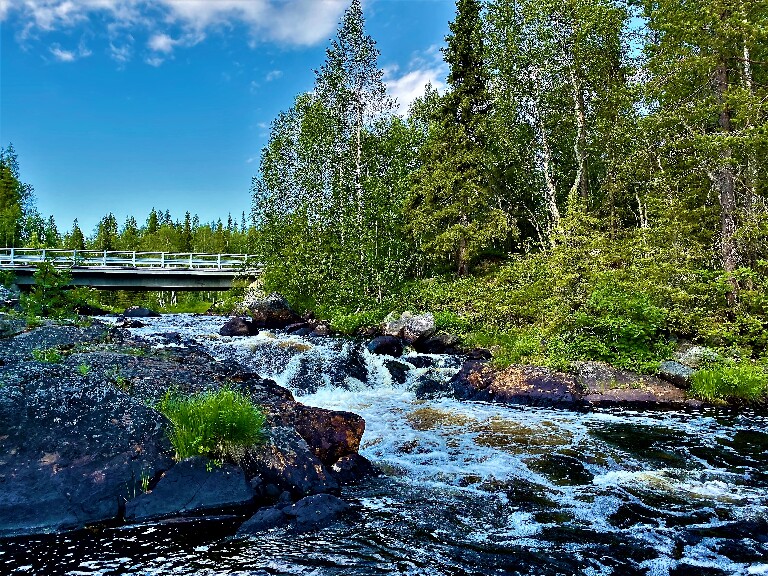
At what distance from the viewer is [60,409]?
751 cm

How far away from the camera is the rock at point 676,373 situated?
1406cm

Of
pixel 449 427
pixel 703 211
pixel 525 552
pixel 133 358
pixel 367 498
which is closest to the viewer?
pixel 525 552

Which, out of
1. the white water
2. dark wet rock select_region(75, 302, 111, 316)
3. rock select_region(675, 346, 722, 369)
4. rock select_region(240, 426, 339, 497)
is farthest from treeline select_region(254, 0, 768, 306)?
rock select_region(240, 426, 339, 497)

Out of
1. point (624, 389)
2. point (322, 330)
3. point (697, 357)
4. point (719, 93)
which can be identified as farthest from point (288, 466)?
point (322, 330)

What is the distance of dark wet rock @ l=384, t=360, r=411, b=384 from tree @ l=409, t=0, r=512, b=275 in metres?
12.0

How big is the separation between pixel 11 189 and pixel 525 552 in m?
83.3

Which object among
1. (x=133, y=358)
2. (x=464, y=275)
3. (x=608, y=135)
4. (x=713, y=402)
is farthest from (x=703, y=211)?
(x=133, y=358)

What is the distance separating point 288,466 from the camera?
287 inches

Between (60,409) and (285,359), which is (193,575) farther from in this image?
(285,359)

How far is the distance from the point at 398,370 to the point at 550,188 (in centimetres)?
1599

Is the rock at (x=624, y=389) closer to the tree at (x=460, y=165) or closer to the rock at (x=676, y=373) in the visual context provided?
the rock at (x=676, y=373)

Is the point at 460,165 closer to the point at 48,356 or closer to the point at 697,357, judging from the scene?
the point at 697,357

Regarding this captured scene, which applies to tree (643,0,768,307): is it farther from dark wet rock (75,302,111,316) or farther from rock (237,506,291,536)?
dark wet rock (75,302,111,316)

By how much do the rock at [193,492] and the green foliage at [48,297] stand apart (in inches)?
497
